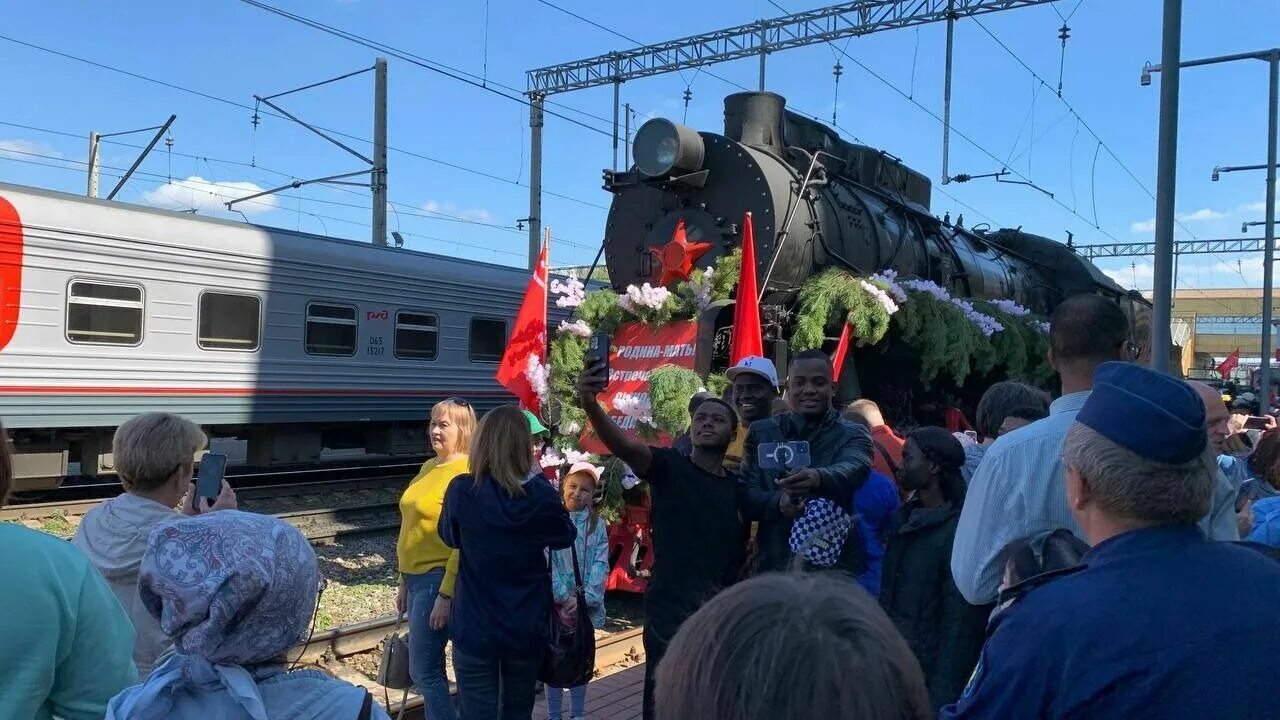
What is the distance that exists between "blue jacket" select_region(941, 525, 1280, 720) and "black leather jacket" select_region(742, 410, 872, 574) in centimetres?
164

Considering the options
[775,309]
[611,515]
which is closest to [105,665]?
[611,515]

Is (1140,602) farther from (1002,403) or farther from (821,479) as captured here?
(1002,403)

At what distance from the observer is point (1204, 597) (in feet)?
4.76

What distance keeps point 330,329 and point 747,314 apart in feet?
26.6

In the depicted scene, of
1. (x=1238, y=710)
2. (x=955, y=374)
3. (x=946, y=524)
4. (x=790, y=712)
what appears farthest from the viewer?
(x=955, y=374)

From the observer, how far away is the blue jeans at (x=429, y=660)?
12.9 feet

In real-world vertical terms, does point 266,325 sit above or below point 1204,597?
above

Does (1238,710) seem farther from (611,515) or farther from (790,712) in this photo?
(611,515)

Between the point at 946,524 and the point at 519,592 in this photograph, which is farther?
the point at 519,592

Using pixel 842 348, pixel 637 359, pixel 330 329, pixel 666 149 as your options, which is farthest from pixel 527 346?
pixel 330 329

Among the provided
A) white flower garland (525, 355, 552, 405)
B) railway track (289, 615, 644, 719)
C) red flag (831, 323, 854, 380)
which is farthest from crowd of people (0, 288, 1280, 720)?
red flag (831, 323, 854, 380)

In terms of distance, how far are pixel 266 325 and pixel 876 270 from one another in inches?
301

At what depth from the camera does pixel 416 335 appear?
12945mm

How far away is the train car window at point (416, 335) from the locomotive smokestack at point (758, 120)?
680 centimetres
